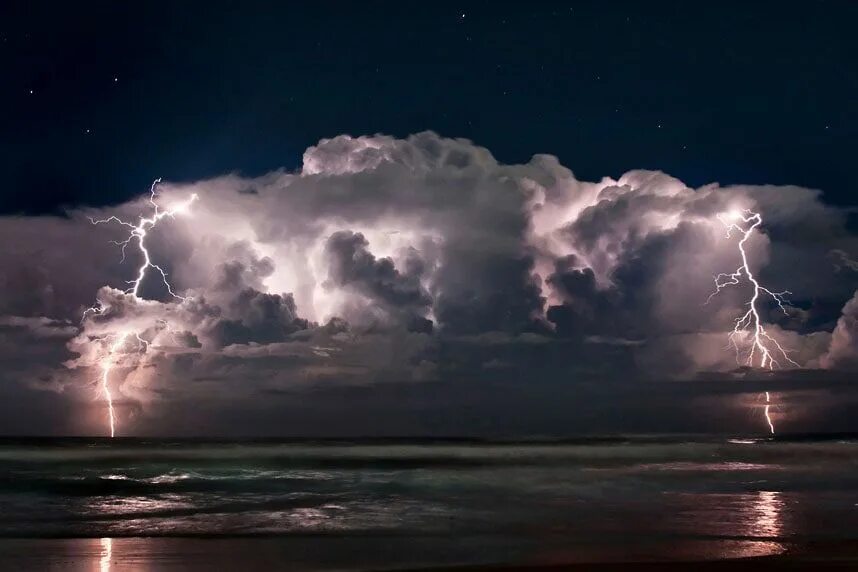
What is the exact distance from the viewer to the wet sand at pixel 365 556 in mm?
12477

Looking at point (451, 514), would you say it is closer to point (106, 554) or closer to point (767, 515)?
point (767, 515)

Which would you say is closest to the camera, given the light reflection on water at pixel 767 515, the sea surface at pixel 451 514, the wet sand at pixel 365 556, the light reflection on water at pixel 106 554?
the light reflection on water at pixel 106 554

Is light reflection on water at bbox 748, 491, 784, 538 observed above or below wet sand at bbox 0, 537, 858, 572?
below

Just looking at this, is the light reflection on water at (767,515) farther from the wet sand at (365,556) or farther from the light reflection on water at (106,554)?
the light reflection on water at (106,554)

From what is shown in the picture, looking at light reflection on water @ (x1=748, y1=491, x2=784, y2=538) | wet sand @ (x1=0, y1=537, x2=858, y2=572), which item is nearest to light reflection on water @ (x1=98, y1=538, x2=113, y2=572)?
wet sand @ (x1=0, y1=537, x2=858, y2=572)

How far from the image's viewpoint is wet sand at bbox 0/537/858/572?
12.5 m

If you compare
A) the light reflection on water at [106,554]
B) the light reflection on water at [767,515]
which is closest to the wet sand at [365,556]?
the light reflection on water at [106,554]

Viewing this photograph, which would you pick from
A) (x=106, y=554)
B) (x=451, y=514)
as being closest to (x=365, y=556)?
(x=106, y=554)

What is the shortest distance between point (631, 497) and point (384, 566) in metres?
13.3

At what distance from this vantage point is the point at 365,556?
13672 mm

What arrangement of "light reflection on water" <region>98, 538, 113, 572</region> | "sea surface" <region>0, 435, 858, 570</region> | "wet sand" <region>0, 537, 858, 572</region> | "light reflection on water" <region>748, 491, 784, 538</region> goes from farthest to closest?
"light reflection on water" <region>748, 491, 784, 538</region> → "sea surface" <region>0, 435, 858, 570</region> → "wet sand" <region>0, 537, 858, 572</region> → "light reflection on water" <region>98, 538, 113, 572</region>

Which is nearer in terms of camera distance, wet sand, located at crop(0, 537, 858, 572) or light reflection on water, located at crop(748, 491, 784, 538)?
wet sand, located at crop(0, 537, 858, 572)

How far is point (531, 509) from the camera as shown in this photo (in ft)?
70.2

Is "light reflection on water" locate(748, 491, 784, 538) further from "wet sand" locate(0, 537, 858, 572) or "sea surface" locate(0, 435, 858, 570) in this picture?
"wet sand" locate(0, 537, 858, 572)
